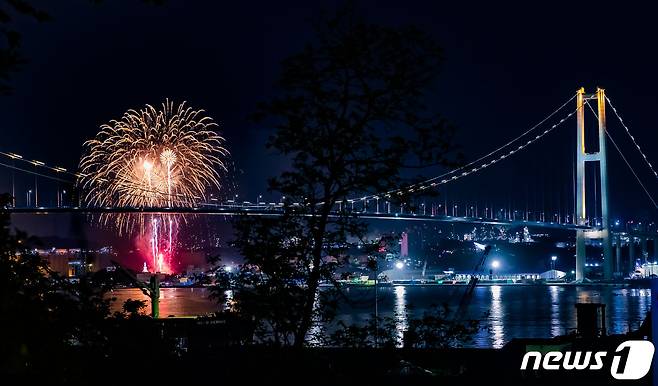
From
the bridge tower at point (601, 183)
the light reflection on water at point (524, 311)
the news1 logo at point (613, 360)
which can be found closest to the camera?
the news1 logo at point (613, 360)

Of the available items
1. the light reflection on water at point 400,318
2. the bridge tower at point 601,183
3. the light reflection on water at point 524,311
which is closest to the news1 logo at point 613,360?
the light reflection on water at point 400,318

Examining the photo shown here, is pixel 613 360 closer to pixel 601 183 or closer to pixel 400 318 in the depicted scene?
pixel 400 318

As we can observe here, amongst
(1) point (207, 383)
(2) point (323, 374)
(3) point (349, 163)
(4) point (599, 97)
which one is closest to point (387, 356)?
(2) point (323, 374)

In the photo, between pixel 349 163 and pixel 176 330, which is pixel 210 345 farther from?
pixel 349 163

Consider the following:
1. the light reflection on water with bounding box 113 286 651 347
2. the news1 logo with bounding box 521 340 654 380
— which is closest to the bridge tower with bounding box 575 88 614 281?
the light reflection on water with bounding box 113 286 651 347

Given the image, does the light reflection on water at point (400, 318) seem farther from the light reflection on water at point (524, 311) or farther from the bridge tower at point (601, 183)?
the bridge tower at point (601, 183)

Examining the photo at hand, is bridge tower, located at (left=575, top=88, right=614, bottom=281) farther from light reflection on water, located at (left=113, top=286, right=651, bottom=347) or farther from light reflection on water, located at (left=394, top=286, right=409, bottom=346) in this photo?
light reflection on water, located at (left=394, top=286, right=409, bottom=346)

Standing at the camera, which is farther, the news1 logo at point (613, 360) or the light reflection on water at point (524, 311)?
the light reflection on water at point (524, 311)

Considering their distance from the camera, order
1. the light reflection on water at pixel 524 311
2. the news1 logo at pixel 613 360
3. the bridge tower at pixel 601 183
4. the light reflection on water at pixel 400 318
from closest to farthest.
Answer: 1. the light reflection on water at pixel 400 318
2. the news1 logo at pixel 613 360
3. the light reflection on water at pixel 524 311
4. the bridge tower at pixel 601 183
